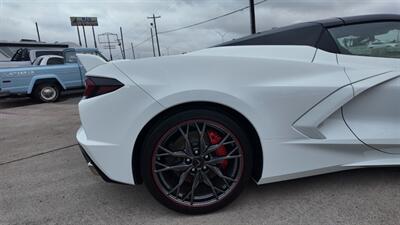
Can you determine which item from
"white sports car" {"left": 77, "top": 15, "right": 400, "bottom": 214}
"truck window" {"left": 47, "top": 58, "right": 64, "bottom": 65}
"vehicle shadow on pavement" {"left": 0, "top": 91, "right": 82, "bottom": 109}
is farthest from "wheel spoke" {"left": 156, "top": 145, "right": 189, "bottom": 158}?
"truck window" {"left": 47, "top": 58, "right": 64, "bottom": 65}

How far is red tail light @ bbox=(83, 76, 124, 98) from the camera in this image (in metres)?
2.36

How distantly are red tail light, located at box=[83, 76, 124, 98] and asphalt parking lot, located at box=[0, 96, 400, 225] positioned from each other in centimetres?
94

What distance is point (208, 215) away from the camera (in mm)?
2451

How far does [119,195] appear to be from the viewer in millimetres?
2869

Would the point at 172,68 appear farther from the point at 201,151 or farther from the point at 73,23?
the point at 73,23

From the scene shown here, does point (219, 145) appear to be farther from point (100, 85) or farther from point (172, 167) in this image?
point (100, 85)

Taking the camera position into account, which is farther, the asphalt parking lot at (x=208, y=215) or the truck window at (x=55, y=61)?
the truck window at (x=55, y=61)

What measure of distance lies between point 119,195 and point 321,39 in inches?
84.0

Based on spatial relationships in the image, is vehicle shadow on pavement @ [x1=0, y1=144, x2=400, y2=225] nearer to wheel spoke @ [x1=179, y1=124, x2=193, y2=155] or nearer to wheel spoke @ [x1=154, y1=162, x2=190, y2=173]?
wheel spoke @ [x1=154, y1=162, x2=190, y2=173]

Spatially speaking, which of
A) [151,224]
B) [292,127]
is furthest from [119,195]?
[292,127]

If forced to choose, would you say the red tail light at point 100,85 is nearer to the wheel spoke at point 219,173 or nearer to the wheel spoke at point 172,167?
the wheel spoke at point 172,167

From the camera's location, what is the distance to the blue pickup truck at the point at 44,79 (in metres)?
9.96

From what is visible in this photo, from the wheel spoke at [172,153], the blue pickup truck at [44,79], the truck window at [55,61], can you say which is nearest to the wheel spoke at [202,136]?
the wheel spoke at [172,153]

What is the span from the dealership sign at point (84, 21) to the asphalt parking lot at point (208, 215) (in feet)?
205
